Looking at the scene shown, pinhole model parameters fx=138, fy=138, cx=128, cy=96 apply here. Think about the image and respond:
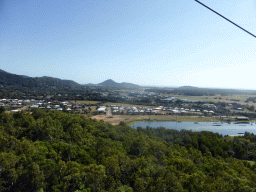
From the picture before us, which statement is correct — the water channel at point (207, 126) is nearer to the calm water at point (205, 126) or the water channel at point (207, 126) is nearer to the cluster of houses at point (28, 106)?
the calm water at point (205, 126)

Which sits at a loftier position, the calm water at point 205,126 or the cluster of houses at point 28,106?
the cluster of houses at point 28,106

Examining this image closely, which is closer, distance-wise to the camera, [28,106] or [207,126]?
[207,126]

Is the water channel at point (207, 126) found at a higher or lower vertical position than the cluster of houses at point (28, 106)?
lower

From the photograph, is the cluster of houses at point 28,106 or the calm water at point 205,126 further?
the cluster of houses at point 28,106

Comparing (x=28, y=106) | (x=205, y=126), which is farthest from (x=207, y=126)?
(x=28, y=106)

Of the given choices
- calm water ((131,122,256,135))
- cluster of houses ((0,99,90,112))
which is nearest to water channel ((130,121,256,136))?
calm water ((131,122,256,135))

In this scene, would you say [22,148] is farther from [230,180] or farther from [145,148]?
[230,180]

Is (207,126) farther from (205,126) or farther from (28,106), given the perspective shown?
(28,106)

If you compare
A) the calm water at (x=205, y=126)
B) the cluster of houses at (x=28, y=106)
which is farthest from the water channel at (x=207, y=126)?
the cluster of houses at (x=28, y=106)

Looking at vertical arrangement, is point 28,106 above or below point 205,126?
above

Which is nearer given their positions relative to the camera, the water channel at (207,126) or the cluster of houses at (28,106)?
the water channel at (207,126)

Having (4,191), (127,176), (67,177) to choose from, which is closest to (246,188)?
(127,176)
